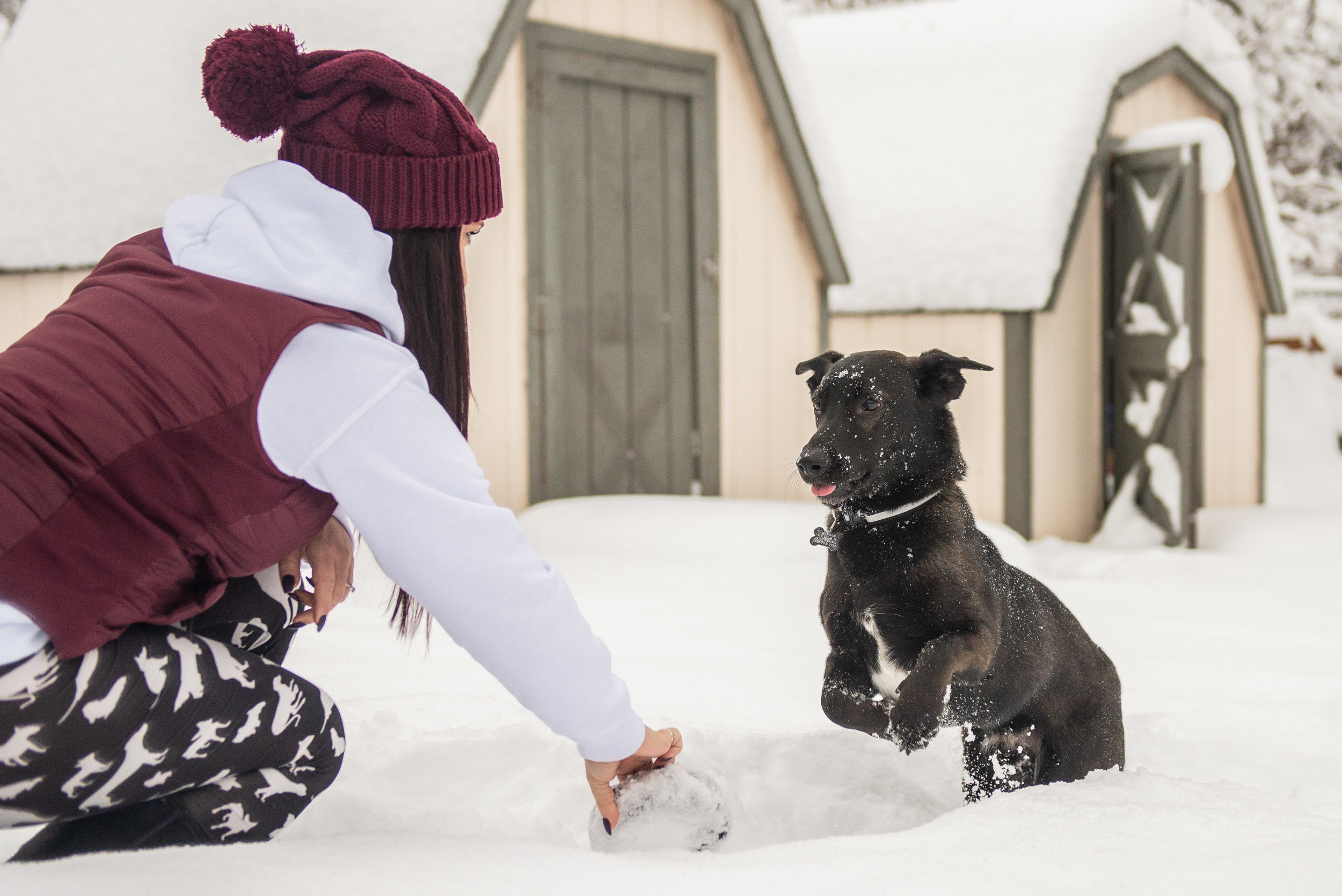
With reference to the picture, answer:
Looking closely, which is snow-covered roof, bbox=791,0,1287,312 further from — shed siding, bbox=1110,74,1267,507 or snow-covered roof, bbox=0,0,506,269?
snow-covered roof, bbox=0,0,506,269

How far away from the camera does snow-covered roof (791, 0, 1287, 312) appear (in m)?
7.90

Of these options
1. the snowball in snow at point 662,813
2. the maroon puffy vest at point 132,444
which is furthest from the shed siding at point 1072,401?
the maroon puffy vest at point 132,444

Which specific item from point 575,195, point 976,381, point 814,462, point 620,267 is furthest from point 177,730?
point 976,381

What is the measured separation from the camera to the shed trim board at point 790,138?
693 cm

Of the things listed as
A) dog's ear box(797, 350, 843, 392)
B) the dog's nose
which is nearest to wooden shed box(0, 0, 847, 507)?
dog's ear box(797, 350, 843, 392)

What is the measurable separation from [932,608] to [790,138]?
5.28 meters

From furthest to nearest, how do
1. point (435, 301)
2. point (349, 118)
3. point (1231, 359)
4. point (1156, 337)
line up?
point (1231, 359)
point (1156, 337)
point (435, 301)
point (349, 118)

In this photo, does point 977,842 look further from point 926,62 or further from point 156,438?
point 926,62

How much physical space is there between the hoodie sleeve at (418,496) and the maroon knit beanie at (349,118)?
28 cm

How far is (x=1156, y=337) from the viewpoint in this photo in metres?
8.36

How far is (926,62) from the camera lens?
902cm

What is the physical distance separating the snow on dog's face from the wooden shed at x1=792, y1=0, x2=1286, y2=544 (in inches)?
195

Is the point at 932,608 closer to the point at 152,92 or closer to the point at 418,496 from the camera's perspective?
the point at 418,496

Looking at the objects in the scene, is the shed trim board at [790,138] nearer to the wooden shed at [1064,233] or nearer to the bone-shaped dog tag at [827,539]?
the wooden shed at [1064,233]
